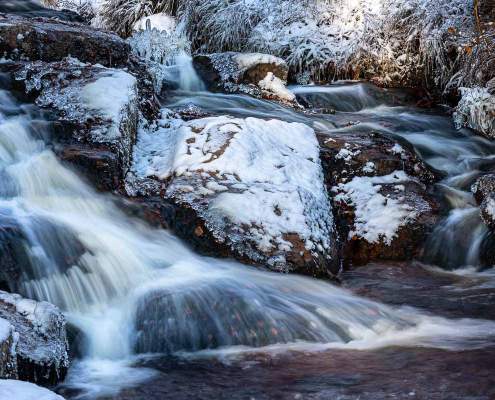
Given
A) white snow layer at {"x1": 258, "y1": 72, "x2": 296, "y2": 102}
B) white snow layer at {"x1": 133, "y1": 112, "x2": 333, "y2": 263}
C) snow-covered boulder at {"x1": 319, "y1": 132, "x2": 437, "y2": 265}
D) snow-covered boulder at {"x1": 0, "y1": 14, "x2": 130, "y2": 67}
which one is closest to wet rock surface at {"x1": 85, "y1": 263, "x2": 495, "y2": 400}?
white snow layer at {"x1": 133, "y1": 112, "x2": 333, "y2": 263}

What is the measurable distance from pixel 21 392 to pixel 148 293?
5.97 ft

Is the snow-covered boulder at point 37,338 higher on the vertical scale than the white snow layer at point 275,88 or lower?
lower

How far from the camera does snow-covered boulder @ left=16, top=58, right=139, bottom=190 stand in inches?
186

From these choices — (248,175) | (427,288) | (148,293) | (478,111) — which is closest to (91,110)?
(248,175)

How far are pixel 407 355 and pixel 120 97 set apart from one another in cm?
319

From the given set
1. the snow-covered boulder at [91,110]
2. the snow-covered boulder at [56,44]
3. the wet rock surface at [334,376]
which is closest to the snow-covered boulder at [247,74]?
the snow-covered boulder at [56,44]

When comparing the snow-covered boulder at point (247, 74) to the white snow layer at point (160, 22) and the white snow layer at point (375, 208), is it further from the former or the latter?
the white snow layer at point (375, 208)

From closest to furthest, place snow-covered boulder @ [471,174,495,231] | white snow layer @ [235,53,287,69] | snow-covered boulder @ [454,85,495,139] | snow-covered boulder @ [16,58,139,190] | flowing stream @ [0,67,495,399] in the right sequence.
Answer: flowing stream @ [0,67,495,399]
snow-covered boulder @ [16,58,139,190]
snow-covered boulder @ [471,174,495,231]
snow-covered boulder @ [454,85,495,139]
white snow layer @ [235,53,287,69]

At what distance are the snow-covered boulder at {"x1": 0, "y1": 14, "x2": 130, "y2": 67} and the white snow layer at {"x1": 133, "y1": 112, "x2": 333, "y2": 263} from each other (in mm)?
1158

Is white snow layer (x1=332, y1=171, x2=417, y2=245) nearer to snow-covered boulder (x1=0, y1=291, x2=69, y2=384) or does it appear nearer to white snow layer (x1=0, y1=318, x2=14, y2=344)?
snow-covered boulder (x1=0, y1=291, x2=69, y2=384)

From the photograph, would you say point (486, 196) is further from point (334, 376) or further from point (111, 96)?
point (111, 96)

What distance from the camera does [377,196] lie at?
5.37m

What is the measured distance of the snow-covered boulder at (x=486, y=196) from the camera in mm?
5035

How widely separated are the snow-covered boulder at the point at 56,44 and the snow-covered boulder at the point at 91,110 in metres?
0.34
